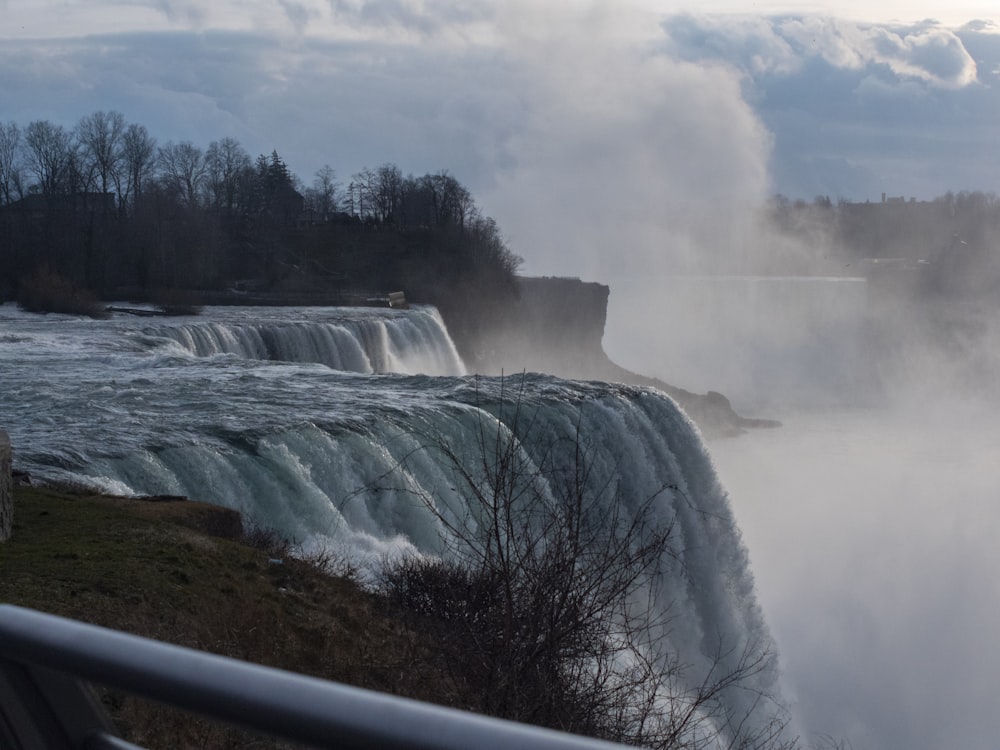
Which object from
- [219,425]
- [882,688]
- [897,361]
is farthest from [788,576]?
[897,361]

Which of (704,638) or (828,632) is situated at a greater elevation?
(704,638)

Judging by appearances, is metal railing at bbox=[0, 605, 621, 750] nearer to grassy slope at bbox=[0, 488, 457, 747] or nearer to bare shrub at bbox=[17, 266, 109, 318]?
grassy slope at bbox=[0, 488, 457, 747]

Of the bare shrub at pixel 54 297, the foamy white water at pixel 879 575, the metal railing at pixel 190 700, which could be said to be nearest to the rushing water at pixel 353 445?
the foamy white water at pixel 879 575

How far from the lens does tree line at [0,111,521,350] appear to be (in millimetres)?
45812

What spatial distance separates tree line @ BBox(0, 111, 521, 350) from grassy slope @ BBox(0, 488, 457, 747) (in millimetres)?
31300

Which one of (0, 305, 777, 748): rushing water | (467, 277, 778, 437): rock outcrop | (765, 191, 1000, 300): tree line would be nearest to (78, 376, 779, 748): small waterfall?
(0, 305, 777, 748): rushing water

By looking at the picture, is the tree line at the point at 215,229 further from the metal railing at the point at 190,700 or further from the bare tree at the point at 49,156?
the metal railing at the point at 190,700

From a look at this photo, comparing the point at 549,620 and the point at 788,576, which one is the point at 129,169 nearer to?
the point at 788,576

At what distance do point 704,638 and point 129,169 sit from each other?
5537 cm

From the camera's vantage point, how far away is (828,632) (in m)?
24.2

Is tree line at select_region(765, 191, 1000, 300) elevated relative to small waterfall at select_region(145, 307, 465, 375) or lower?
elevated

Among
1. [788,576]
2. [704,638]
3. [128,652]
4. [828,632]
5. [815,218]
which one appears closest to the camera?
[128,652]

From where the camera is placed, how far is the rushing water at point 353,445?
1265cm

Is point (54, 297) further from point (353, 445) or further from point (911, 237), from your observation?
point (911, 237)
